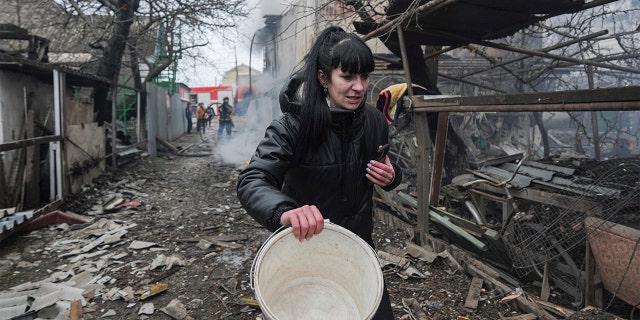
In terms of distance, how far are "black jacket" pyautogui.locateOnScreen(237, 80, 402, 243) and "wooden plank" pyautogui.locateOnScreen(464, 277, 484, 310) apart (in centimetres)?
211

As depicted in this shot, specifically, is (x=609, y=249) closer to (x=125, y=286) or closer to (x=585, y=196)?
(x=585, y=196)

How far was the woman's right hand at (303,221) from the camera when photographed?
1.33m

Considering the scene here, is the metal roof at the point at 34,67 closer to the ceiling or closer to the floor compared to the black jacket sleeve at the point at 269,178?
closer to the ceiling

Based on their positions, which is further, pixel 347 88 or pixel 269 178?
pixel 347 88

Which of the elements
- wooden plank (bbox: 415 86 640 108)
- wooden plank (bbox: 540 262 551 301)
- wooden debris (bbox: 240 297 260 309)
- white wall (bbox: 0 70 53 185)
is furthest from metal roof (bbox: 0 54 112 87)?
wooden plank (bbox: 540 262 551 301)

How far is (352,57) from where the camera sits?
5.58 ft

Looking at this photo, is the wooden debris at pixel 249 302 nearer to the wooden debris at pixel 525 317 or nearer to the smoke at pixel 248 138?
the wooden debris at pixel 525 317

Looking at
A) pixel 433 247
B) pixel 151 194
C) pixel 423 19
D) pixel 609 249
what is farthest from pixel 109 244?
pixel 609 249

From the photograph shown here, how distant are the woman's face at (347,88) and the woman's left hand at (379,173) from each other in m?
0.31

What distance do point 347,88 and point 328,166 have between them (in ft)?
1.30

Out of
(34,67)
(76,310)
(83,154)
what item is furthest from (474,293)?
(83,154)

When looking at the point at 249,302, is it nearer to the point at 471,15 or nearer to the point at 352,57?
the point at 352,57

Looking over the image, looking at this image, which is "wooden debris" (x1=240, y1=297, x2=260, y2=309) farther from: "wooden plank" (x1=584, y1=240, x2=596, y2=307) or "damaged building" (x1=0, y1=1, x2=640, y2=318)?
"wooden plank" (x1=584, y1=240, x2=596, y2=307)

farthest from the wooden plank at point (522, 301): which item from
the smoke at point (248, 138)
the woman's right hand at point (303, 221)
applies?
the smoke at point (248, 138)
